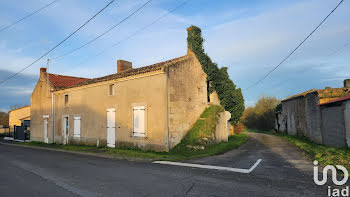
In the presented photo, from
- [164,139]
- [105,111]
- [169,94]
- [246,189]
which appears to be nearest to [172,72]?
[169,94]

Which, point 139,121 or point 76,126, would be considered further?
point 76,126

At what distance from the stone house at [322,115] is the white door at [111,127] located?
46.1 ft

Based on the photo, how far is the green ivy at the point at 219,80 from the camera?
1758 cm

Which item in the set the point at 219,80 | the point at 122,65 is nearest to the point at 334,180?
the point at 219,80

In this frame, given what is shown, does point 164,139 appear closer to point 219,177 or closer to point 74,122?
point 219,177

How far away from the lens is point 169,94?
13.2 meters

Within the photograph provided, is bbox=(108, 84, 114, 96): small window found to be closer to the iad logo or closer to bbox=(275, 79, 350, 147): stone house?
the iad logo

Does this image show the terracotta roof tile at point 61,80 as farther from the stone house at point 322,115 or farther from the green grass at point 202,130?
the stone house at point 322,115

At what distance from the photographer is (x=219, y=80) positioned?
1992cm

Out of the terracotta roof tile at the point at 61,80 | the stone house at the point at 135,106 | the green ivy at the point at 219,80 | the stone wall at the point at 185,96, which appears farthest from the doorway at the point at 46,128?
the green ivy at the point at 219,80

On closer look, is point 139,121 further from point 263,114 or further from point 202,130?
point 263,114

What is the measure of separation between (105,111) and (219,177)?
463 inches

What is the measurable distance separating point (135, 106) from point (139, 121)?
1055 millimetres

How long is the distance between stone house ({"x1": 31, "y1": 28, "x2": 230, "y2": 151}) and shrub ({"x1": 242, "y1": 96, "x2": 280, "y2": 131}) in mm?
20924
